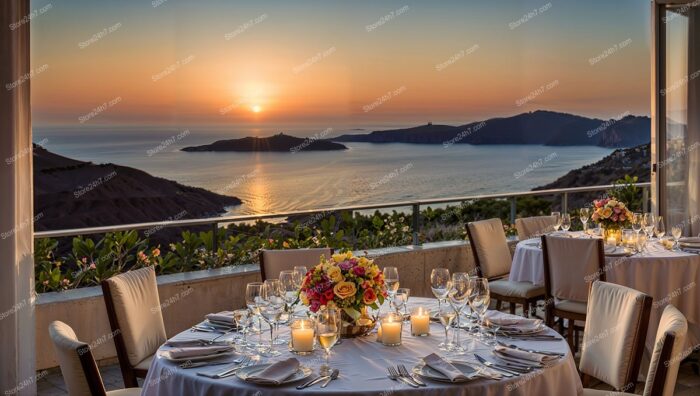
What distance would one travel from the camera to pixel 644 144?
1262cm

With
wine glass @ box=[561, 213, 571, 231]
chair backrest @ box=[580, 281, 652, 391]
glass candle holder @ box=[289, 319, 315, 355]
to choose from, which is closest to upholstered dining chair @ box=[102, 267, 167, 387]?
glass candle holder @ box=[289, 319, 315, 355]

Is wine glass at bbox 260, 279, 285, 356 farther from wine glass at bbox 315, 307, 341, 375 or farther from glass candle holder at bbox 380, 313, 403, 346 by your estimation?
glass candle holder at bbox 380, 313, 403, 346

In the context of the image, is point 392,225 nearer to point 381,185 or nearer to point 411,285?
point 411,285

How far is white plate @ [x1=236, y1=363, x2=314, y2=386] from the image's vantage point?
7.69ft

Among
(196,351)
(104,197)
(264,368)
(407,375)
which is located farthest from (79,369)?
(104,197)

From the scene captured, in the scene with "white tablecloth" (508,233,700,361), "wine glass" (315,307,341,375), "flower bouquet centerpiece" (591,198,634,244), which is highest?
"flower bouquet centerpiece" (591,198,634,244)

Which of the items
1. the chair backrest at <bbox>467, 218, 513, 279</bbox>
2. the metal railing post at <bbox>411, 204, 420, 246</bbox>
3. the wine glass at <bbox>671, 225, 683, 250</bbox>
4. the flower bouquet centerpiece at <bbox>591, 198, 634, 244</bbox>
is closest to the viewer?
the wine glass at <bbox>671, 225, 683, 250</bbox>

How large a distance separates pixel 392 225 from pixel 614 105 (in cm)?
655

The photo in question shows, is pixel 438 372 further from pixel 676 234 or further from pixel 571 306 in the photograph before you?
pixel 676 234

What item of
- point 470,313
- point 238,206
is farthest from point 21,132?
point 238,206

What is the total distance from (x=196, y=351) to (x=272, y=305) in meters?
0.31

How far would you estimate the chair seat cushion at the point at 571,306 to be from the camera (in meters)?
4.67

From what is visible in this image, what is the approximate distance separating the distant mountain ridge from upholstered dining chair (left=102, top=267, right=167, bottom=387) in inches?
311

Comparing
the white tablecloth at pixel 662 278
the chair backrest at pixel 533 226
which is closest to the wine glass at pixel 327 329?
the white tablecloth at pixel 662 278
